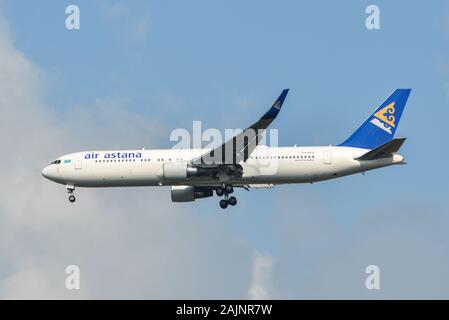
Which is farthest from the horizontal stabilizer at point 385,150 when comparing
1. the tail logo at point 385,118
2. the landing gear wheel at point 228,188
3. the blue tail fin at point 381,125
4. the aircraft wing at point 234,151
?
the landing gear wheel at point 228,188

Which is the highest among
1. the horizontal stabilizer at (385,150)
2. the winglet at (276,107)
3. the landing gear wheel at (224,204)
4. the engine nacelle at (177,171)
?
the winglet at (276,107)

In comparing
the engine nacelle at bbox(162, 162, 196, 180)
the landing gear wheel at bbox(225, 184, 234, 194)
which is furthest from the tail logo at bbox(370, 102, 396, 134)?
the engine nacelle at bbox(162, 162, 196, 180)

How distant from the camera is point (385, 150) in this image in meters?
59.2

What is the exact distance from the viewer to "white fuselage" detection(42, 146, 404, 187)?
2371 inches

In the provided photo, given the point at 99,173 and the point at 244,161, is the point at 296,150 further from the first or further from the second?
the point at 99,173

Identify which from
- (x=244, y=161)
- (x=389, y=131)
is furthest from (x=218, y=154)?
(x=389, y=131)

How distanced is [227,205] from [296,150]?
227 inches

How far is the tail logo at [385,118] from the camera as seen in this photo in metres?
64.4

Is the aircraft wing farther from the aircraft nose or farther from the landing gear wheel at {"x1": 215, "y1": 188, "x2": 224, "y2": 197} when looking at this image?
the aircraft nose

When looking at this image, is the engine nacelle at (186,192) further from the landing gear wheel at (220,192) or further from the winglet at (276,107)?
the winglet at (276,107)

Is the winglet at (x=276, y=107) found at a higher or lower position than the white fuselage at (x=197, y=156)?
higher

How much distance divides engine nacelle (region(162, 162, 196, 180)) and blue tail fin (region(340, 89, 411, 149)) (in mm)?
10724

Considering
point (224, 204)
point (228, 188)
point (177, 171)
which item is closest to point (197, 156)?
point (177, 171)

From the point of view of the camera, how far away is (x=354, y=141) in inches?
2478
